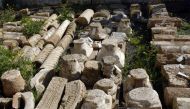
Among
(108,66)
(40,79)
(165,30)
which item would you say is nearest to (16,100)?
(40,79)

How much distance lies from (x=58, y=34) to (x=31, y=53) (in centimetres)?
141

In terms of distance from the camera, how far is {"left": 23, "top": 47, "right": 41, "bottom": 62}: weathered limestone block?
30.8 feet

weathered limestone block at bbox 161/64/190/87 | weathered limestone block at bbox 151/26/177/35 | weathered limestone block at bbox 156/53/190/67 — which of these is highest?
weathered limestone block at bbox 151/26/177/35

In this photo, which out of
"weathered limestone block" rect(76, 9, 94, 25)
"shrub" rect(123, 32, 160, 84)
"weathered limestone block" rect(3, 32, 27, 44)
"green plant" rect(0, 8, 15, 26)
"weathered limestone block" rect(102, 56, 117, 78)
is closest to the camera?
"weathered limestone block" rect(102, 56, 117, 78)

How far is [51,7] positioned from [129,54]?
4.94 metres

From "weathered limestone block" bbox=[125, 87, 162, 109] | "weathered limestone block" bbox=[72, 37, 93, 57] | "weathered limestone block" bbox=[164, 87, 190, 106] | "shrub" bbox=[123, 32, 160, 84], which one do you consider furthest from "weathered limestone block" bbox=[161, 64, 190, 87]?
"weathered limestone block" bbox=[72, 37, 93, 57]

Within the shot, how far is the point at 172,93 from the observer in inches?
288

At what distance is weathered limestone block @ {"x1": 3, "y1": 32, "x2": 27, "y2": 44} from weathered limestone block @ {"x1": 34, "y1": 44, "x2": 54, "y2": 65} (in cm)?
80

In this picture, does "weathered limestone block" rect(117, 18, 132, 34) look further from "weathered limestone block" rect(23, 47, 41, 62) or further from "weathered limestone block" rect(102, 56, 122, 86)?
"weathered limestone block" rect(102, 56, 122, 86)

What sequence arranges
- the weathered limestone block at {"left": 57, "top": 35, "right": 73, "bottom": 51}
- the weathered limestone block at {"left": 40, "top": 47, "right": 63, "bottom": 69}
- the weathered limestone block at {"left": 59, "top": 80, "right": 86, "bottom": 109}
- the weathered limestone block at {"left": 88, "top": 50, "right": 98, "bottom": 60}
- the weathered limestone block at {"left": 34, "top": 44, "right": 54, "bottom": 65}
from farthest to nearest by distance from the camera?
1. the weathered limestone block at {"left": 57, "top": 35, "right": 73, "bottom": 51}
2. the weathered limestone block at {"left": 34, "top": 44, "right": 54, "bottom": 65}
3. the weathered limestone block at {"left": 88, "top": 50, "right": 98, "bottom": 60}
4. the weathered limestone block at {"left": 40, "top": 47, "right": 63, "bottom": 69}
5. the weathered limestone block at {"left": 59, "top": 80, "right": 86, "bottom": 109}

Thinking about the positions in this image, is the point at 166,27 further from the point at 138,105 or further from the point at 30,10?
the point at 30,10

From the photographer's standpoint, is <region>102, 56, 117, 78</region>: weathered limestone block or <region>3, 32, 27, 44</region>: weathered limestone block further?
<region>3, 32, 27, 44</region>: weathered limestone block

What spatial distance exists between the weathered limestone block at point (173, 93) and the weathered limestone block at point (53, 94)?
79.8 inches

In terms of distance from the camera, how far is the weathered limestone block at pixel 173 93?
7285 millimetres
